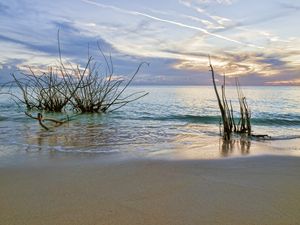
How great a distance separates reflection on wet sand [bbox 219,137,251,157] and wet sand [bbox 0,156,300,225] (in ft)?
3.34

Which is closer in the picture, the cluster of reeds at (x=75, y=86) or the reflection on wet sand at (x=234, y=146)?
the reflection on wet sand at (x=234, y=146)

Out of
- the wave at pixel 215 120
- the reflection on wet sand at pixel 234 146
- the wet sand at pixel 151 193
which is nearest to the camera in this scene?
the wet sand at pixel 151 193

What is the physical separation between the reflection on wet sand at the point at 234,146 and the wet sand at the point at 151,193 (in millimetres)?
1017

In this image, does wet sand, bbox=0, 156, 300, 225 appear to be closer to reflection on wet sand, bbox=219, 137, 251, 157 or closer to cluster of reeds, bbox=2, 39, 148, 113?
reflection on wet sand, bbox=219, 137, 251, 157

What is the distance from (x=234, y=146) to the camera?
21.0 feet

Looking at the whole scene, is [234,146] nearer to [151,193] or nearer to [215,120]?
[151,193]

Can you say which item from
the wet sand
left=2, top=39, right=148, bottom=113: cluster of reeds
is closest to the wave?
left=2, top=39, right=148, bottom=113: cluster of reeds

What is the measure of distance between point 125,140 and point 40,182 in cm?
377

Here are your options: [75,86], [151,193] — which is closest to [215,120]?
[75,86]

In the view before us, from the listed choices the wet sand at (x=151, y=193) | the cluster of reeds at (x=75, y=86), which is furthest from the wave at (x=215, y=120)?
the wet sand at (x=151, y=193)

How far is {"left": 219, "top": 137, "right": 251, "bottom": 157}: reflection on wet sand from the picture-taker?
568 centimetres

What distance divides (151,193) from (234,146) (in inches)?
142

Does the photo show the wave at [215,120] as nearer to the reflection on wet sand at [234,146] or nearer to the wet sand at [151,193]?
the reflection on wet sand at [234,146]

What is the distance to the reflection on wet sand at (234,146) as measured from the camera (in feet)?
18.6
